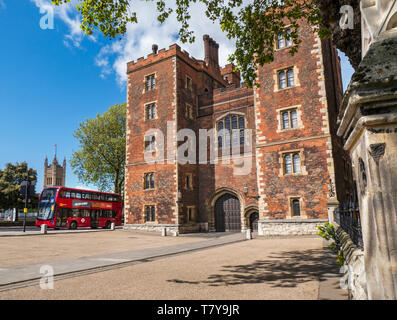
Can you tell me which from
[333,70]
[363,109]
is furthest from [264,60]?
[333,70]

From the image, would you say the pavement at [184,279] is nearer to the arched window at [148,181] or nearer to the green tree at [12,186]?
the arched window at [148,181]

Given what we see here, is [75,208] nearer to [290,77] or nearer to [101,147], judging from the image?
[101,147]

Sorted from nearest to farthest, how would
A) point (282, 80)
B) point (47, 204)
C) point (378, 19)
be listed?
point (378, 19), point (282, 80), point (47, 204)

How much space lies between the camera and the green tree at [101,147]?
36531 mm

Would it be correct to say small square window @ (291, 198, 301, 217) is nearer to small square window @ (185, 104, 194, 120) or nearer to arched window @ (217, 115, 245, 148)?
arched window @ (217, 115, 245, 148)

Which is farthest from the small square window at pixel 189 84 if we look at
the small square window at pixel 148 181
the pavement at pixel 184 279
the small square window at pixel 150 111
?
the pavement at pixel 184 279

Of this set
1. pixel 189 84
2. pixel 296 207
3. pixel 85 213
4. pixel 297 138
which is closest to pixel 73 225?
pixel 85 213

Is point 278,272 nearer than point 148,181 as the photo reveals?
Yes

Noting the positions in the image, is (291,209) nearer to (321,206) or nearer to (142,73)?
(321,206)

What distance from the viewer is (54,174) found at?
85.7 meters

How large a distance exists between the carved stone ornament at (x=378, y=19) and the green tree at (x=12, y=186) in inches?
1707

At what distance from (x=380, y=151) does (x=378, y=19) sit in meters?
0.93

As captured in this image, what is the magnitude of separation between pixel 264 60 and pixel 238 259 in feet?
20.6
